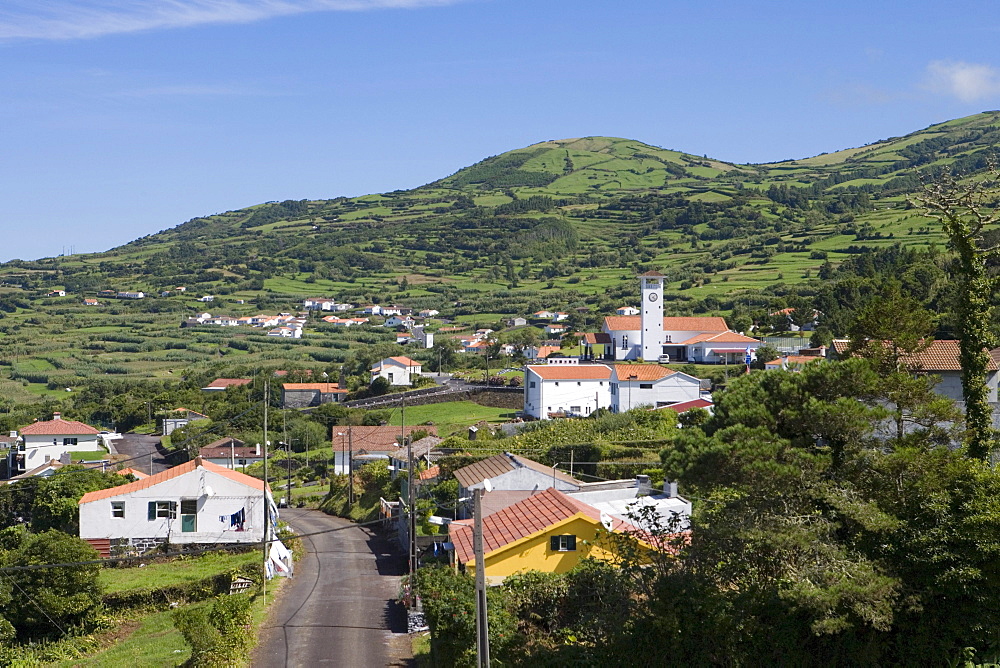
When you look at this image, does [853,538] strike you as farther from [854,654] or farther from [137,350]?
[137,350]

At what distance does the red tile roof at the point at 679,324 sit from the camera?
7812 cm

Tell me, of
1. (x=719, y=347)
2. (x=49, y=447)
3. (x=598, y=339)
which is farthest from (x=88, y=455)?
(x=719, y=347)

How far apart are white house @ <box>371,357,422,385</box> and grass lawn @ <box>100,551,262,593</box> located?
48327mm

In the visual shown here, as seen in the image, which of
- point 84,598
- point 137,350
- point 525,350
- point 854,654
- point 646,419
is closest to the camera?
point 854,654

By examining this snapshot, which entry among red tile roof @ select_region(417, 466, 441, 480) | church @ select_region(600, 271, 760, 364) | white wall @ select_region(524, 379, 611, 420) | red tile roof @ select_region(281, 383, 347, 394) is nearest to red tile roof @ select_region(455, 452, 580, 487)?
red tile roof @ select_region(417, 466, 441, 480)

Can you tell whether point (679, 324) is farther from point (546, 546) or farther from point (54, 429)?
point (546, 546)

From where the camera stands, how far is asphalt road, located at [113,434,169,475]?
183 ft

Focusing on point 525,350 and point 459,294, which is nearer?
point 525,350

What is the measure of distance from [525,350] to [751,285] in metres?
34.6

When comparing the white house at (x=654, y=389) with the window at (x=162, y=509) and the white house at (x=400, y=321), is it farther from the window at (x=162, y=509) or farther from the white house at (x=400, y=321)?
the white house at (x=400, y=321)

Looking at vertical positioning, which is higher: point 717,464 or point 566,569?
point 717,464

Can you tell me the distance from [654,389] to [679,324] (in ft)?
82.8

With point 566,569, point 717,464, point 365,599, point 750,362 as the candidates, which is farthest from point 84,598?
point 750,362

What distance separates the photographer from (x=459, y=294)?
158000 millimetres
